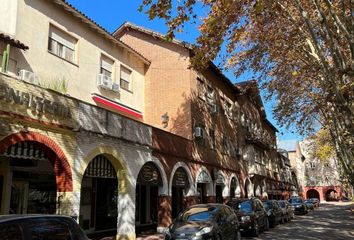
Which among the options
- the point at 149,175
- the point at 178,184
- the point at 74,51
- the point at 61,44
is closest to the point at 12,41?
the point at 61,44

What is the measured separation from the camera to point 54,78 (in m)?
16.3

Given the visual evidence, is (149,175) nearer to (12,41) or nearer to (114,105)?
(114,105)

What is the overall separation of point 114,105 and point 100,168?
5505 millimetres

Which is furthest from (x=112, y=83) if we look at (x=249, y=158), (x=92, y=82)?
(x=249, y=158)

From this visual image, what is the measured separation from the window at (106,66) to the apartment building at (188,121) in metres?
3.83

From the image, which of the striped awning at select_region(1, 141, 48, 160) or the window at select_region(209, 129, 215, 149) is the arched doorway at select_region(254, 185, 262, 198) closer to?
the window at select_region(209, 129, 215, 149)

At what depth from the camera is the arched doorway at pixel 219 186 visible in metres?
27.4

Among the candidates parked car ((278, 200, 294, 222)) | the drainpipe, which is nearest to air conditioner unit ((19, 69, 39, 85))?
the drainpipe

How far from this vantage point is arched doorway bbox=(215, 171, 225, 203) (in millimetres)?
27438

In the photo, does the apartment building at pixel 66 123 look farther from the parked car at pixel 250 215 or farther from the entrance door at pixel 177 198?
the entrance door at pixel 177 198

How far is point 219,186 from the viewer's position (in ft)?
97.2

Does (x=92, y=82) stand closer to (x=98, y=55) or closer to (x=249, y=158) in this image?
(x=98, y=55)

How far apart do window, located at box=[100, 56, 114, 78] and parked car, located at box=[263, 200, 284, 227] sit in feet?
43.0

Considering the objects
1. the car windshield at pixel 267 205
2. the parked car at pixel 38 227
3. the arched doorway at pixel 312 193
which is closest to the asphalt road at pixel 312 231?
the car windshield at pixel 267 205
